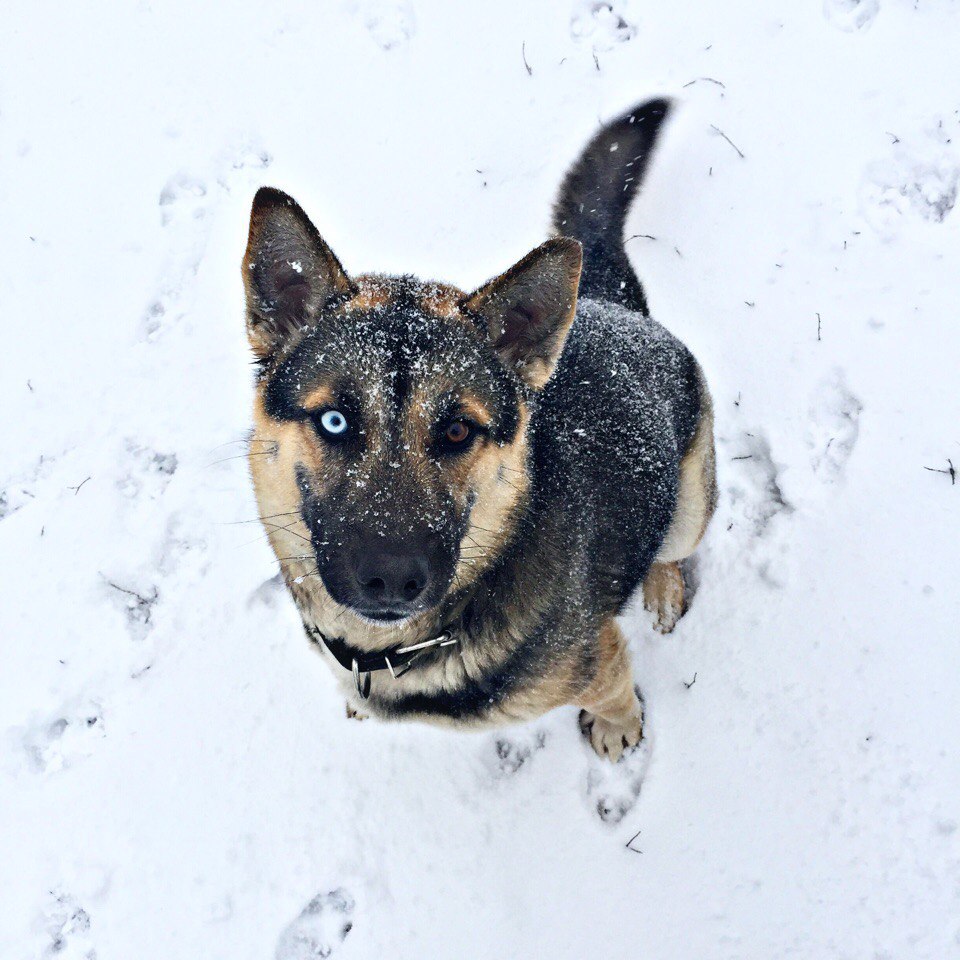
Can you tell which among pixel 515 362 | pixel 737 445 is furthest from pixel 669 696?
pixel 515 362

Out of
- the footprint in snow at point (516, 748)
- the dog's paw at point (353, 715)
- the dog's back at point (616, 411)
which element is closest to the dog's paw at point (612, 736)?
the footprint in snow at point (516, 748)

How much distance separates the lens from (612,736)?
3.83m

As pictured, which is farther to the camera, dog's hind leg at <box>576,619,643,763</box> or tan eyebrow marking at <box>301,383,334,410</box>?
dog's hind leg at <box>576,619,643,763</box>

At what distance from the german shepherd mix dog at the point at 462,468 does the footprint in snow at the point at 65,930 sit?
6.56ft

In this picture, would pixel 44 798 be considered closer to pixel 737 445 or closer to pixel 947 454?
pixel 737 445

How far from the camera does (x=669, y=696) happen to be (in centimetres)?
396

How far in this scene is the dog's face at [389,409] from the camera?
7.68 ft

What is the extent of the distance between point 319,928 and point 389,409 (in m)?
2.82

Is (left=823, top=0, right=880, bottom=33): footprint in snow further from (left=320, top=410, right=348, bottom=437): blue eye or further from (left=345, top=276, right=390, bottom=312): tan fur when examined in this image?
(left=320, top=410, right=348, bottom=437): blue eye

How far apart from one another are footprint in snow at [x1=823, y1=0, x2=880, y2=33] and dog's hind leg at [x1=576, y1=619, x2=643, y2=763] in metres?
4.38

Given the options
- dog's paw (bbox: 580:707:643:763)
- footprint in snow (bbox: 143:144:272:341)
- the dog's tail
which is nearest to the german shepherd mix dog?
dog's paw (bbox: 580:707:643:763)

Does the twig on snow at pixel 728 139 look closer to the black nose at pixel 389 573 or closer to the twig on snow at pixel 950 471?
the twig on snow at pixel 950 471

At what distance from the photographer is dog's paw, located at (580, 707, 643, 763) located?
3820 millimetres

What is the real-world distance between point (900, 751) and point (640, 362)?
2.35 meters
